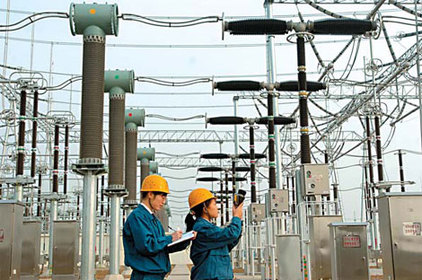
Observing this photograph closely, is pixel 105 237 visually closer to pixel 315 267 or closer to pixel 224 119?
pixel 224 119

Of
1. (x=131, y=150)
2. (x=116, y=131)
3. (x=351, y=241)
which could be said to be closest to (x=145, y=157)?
(x=131, y=150)

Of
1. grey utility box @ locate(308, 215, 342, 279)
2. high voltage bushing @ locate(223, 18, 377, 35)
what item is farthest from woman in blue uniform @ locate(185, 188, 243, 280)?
high voltage bushing @ locate(223, 18, 377, 35)

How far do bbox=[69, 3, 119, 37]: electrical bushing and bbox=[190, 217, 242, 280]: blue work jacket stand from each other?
31.3 ft

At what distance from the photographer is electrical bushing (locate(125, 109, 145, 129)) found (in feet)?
72.1

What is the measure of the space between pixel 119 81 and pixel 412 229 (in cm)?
1125

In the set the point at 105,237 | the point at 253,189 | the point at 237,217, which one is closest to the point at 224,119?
the point at 253,189

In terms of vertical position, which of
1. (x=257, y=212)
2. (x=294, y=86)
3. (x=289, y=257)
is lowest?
(x=289, y=257)

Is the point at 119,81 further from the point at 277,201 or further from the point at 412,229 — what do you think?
the point at 412,229

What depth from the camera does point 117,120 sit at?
1716 cm

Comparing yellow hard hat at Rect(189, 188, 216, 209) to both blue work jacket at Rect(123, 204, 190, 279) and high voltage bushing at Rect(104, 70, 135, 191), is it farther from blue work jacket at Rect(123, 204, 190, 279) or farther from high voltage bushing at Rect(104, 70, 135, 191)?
high voltage bushing at Rect(104, 70, 135, 191)

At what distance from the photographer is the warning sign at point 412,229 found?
8.08 metres

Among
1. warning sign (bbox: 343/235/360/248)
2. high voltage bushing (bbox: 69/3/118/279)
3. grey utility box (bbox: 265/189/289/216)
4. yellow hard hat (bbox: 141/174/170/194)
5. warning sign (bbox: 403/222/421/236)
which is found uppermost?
high voltage bushing (bbox: 69/3/118/279)

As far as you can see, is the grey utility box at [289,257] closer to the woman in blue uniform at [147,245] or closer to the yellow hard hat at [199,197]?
the yellow hard hat at [199,197]

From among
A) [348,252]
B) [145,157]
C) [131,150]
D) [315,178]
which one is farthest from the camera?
[145,157]
